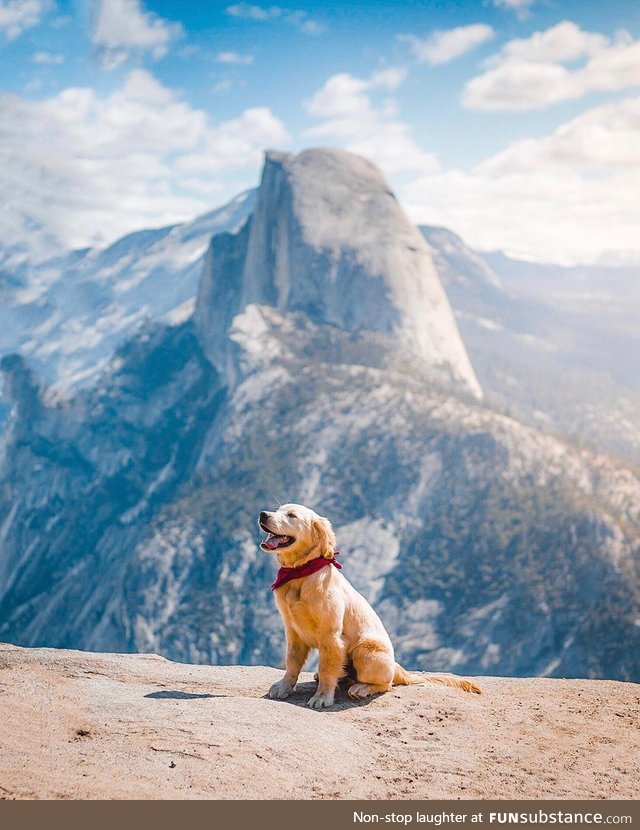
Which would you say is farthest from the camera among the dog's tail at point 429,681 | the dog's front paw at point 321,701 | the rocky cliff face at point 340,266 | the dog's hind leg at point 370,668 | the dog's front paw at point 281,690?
the rocky cliff face at point 340,266

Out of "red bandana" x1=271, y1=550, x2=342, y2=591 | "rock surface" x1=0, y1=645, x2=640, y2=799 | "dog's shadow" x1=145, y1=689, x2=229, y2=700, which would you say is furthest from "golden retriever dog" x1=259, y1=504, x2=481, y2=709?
"dog's shadow" x1=145, y1=689, x2=229, y2=700

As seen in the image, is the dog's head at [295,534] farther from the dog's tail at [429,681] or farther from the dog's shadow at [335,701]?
the dog's tail at [429,681]

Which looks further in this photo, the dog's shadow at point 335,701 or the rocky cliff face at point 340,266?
the rocky cliff face at point 340,266

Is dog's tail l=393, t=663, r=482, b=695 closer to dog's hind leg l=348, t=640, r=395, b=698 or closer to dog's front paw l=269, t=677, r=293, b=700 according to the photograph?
dog's hind leg l=348, t=640, r=395, b=698

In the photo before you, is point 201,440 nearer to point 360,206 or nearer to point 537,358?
point 360,206

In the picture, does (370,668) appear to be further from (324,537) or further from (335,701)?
(324,537)

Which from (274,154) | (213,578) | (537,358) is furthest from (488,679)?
(537,358)

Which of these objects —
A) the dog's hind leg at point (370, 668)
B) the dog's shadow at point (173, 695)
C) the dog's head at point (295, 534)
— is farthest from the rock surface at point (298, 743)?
the dog's head at point (295, 534)
